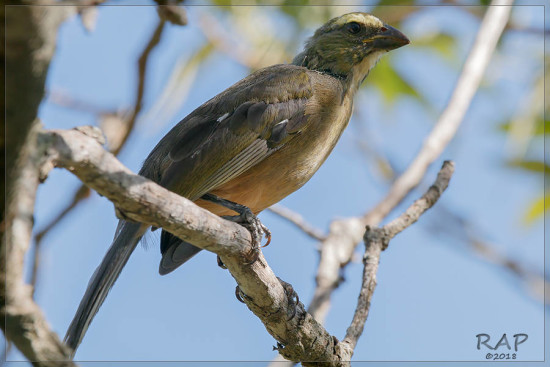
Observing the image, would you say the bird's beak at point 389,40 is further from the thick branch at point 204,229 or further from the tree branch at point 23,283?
the tree branch at point 23,283

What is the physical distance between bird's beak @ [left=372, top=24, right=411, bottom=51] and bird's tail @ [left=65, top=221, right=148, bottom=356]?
242 cm

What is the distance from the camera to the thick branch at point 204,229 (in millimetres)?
2043

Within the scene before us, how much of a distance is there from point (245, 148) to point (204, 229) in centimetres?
152

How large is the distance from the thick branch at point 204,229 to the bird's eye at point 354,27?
7.88 ft

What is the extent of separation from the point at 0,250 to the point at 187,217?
78cm

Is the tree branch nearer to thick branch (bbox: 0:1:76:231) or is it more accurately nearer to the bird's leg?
thick branch (bbox: 0:1:76:231)

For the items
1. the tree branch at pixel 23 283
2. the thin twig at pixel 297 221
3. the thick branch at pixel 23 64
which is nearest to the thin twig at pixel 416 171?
the thin twig at pixel 297 221

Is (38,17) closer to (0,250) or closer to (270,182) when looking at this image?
(0,250)

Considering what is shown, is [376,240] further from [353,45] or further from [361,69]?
[353,45]

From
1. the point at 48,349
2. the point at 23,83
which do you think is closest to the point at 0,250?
the point at 48,349

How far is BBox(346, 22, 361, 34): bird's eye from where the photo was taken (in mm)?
5004

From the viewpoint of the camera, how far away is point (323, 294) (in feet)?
14.2

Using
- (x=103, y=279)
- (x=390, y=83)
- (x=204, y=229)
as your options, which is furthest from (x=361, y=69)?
(x=204, y=229)

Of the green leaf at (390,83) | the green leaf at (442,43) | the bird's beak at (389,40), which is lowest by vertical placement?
the bird's beak at (389,40)
